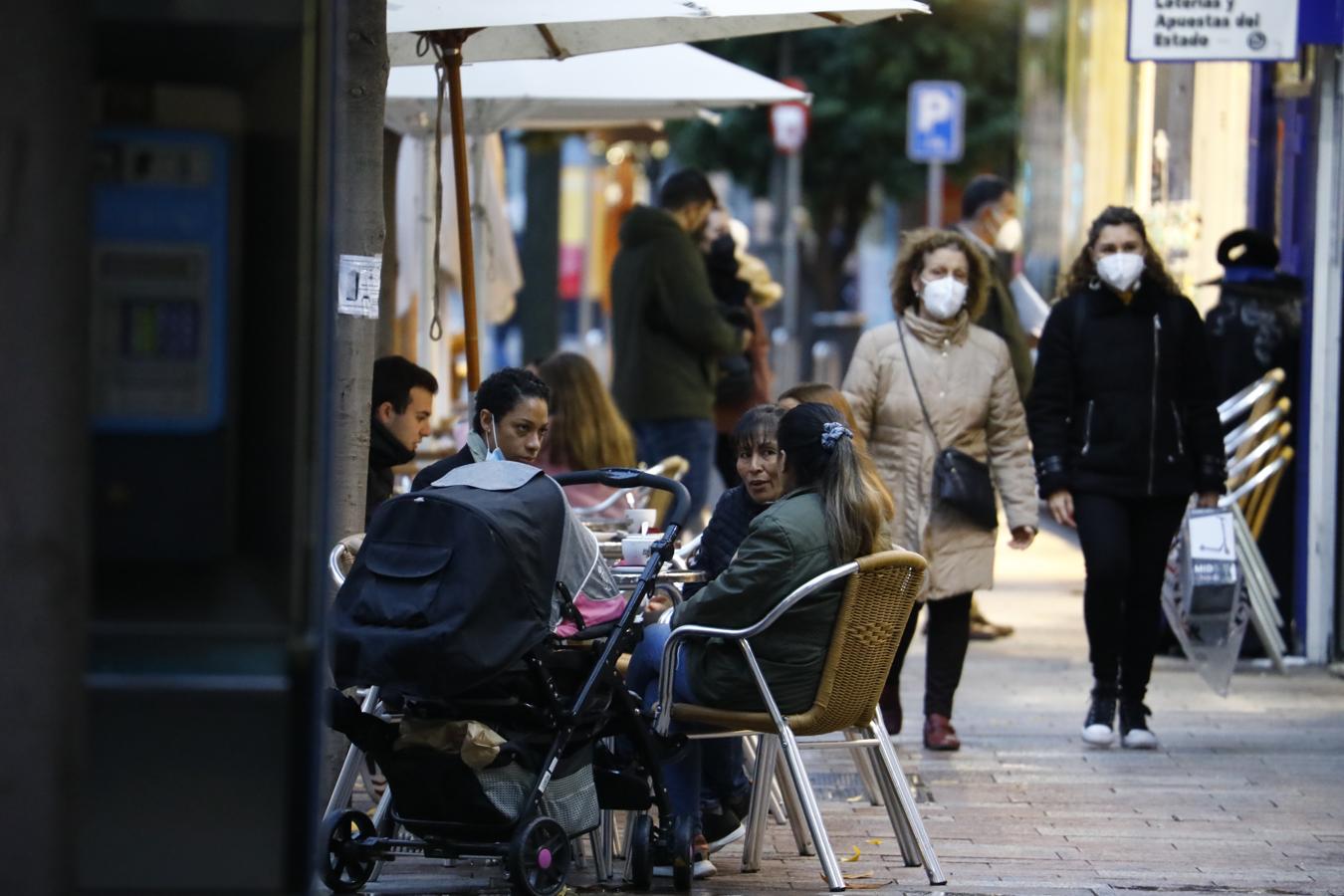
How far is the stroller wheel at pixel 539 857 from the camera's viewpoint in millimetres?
5422

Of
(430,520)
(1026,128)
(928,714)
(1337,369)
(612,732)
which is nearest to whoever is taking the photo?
(430,520)

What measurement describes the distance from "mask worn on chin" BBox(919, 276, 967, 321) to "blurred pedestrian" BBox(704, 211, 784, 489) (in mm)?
3030

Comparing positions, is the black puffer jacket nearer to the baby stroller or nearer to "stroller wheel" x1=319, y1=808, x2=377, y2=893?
the baby stroller

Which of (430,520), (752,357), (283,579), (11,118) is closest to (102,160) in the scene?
(11,118)

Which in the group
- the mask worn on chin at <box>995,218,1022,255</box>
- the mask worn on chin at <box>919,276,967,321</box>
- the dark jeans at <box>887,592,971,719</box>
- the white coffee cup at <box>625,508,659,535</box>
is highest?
the mask worn on chin at <box>995,218,1022,255</box>

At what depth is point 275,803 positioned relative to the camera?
3326 millimetres

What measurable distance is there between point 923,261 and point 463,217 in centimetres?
166

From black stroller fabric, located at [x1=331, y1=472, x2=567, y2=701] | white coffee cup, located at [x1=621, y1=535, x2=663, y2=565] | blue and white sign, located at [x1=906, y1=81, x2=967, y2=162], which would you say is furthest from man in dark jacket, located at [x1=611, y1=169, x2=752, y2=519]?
blue and white sign, located at [x1=906, y1=81, x2=967, y2=162]

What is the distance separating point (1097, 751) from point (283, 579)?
5.37m

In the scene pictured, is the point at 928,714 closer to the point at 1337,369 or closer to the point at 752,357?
the point at 1337,369

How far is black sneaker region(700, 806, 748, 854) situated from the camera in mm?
6395

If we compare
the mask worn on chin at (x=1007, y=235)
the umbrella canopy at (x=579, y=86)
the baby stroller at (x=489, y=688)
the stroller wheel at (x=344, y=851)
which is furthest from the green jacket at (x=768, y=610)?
the mask worn on chin at (x=1007, y=235)

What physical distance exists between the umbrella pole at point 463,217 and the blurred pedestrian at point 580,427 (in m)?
0.63

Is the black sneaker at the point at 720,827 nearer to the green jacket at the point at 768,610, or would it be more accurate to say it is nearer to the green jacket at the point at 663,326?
the green jacket at the point at 768,610
